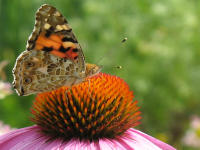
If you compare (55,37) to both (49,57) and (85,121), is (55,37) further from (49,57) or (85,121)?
(85,121)

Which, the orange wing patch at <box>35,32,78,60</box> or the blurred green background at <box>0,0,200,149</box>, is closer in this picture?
the orange wing patch at <box>35,32,78,60</box>

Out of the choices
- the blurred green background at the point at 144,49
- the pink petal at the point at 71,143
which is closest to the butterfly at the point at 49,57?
the pink petal at the point at 71,143

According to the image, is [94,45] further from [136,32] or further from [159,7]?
[159,7]

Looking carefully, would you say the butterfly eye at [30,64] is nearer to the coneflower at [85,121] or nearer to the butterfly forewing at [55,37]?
the butterfly forewing at [55,37]

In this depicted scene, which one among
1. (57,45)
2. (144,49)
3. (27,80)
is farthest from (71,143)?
(144,49)

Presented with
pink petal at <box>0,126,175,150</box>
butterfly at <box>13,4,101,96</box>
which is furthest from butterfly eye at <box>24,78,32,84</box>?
pink petal at <box>0,126,175,150</box>

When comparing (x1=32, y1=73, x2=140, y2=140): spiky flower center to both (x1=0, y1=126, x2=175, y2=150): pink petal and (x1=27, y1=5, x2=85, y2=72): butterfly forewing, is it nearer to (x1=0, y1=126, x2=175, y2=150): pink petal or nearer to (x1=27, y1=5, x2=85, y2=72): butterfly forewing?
(x1=0, y1=126, x2=175, y2=150): pink petal

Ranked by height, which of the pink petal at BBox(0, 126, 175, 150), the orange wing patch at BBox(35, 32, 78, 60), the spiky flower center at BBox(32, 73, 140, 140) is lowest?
the pink petal at BBox(0, 126, 175, 150)
